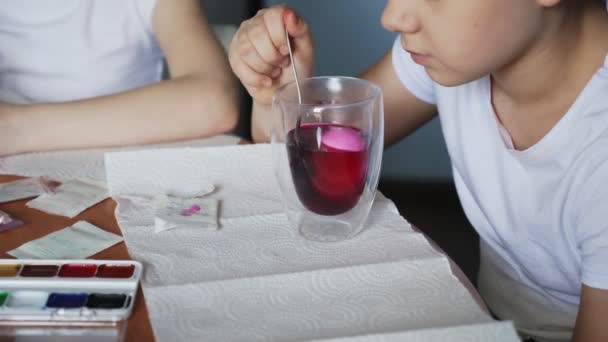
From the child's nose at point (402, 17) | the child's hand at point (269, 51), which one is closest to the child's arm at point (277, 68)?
the child's hand at point (269, 51)

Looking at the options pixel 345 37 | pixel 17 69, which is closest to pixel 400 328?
pixel 17 69

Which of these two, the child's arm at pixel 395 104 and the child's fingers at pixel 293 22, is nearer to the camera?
the child's fingers at pixel 293 22

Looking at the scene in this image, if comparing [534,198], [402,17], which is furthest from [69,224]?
[534,198]

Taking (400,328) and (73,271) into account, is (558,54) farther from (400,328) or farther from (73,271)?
(73,271)

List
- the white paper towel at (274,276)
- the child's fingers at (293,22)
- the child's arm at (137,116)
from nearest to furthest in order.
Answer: the white paper towel at (274,276) < the child's fingers at (293,22) < the child's arm at (137,116)

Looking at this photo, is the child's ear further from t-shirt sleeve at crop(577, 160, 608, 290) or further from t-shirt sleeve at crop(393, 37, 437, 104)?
t-shirt sleeve at crop(393, 37, 437, 104)

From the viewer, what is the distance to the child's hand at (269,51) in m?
0.87

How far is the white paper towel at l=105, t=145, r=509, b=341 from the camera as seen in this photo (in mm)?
575

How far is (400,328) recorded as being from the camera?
570 mm

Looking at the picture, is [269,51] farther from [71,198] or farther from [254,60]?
[71,198]

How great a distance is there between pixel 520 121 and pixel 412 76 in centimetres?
21

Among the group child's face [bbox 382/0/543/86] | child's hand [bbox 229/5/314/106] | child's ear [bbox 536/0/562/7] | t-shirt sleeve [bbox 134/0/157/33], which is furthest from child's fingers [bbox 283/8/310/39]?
t-shirt sleeve [bbox 134/0/157/33]

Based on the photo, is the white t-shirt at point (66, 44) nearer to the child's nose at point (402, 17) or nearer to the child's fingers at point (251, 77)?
the child's fingers at point (251, 77)

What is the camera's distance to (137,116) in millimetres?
988
